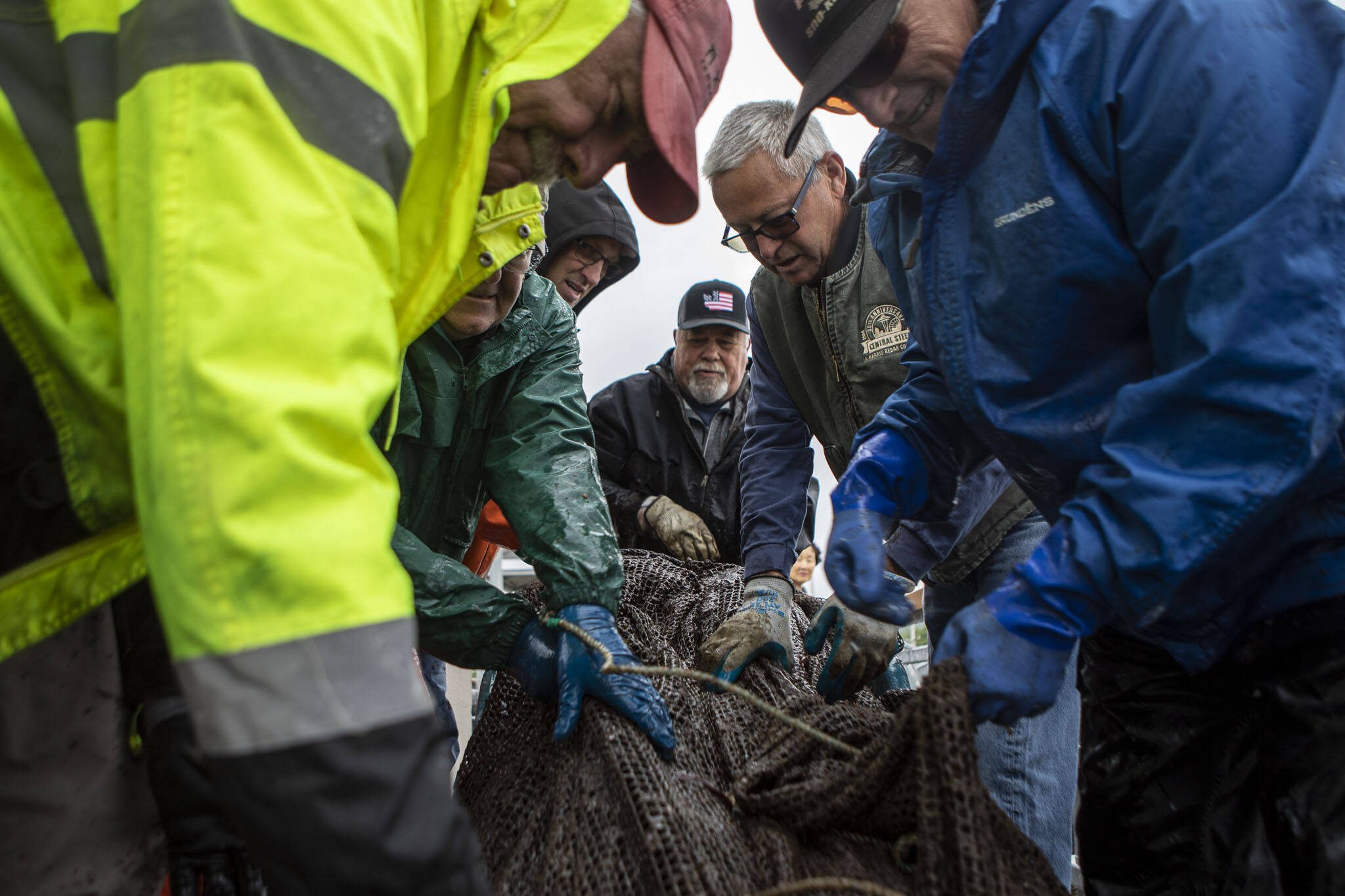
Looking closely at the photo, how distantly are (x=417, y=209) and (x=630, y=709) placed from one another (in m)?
0.98

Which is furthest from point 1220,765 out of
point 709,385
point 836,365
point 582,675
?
point 709,385

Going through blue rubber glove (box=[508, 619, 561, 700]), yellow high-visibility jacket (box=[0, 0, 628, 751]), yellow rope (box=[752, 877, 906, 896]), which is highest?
yellow high-visibility jacket (box=[0, 0, 628, 751])

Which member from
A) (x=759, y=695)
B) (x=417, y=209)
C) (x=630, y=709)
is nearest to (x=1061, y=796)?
(x=759, y=695)

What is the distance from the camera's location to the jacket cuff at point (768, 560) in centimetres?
258

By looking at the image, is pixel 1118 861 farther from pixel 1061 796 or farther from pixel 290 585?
pixel 290 585

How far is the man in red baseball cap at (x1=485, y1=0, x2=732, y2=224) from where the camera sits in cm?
134

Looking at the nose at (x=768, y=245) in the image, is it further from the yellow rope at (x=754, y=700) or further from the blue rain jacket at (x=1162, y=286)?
the yellow rope at (x=754, y=700)

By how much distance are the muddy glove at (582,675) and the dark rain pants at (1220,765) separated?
0.82 metres

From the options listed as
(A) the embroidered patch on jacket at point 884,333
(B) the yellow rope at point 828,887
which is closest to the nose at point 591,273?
(A) the embroidered patch on jacket at point 884,333

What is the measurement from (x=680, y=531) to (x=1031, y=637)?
224 centimetres

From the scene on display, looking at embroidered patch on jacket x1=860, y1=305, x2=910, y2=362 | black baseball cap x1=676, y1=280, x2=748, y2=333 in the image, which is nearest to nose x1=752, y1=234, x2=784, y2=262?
embroidered patch on jacket x1=860, y1=305, x2=910, y2=362

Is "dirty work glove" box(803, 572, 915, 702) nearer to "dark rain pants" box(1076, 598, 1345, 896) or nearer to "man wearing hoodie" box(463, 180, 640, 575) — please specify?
"dark rain pants" box(1076, 598, 1345, 896)

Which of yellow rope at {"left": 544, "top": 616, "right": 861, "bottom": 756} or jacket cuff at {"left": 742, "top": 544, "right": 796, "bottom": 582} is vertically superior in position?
yellow rope at {"left": 544, "top": 616, "right": 861, "bottom": 756}

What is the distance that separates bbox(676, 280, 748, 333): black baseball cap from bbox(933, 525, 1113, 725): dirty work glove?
3.20 meters
